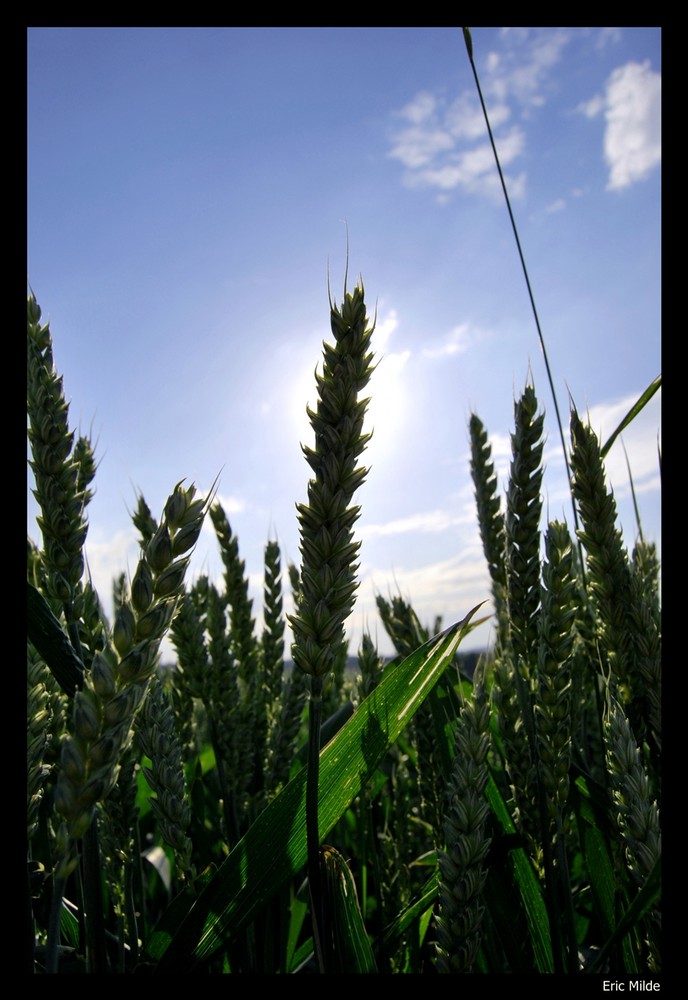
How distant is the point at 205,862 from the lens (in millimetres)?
1597

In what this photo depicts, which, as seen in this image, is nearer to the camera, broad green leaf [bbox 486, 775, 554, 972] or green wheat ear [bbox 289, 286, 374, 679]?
green wheat ear [bbox 289, 286, 374, 679]

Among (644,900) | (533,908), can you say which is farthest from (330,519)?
(533,908)

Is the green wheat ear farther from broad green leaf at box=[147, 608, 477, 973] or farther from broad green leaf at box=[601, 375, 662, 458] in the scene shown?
broad green leaf at box=[601, 375, 662, 458]

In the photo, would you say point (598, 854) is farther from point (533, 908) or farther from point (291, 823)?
point (291, 823)

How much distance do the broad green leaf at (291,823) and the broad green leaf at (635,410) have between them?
2.05 ft

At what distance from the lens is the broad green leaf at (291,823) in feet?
3.09

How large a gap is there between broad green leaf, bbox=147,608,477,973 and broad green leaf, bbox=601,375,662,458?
0.63 m

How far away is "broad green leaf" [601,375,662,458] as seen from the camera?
1.38 metres

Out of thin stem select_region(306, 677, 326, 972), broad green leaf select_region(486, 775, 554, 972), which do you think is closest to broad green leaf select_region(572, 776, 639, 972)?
broad green leaf select_region(486, 775, 554, 972)

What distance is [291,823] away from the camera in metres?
0.99

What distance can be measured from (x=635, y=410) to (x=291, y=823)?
123 cm
